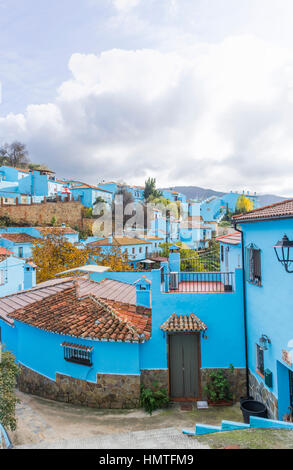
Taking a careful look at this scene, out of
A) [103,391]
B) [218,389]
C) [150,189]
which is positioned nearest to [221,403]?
[218,389]

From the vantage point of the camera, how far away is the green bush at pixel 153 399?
8.87m

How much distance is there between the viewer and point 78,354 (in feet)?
31.3

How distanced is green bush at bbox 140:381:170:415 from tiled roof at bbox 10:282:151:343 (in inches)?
65.0

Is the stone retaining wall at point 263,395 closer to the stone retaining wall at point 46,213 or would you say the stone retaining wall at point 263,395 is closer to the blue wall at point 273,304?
the blue wall at point 273,304

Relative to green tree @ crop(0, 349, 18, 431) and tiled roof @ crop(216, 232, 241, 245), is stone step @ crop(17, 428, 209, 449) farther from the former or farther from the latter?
tiled roof @ crop(216, 232, 241, 245)

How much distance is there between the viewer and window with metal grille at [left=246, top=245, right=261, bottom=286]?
868 centimetres

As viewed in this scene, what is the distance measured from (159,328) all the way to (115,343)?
4.81ft

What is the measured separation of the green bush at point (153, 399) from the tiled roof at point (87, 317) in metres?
1.65

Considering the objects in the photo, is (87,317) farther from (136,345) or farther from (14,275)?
(14,275)

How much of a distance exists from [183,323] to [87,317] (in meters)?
3.19

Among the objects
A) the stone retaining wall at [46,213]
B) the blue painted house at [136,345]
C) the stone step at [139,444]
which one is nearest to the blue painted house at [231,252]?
the blue painted house at [136,345]

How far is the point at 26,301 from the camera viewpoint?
12.7 meters
